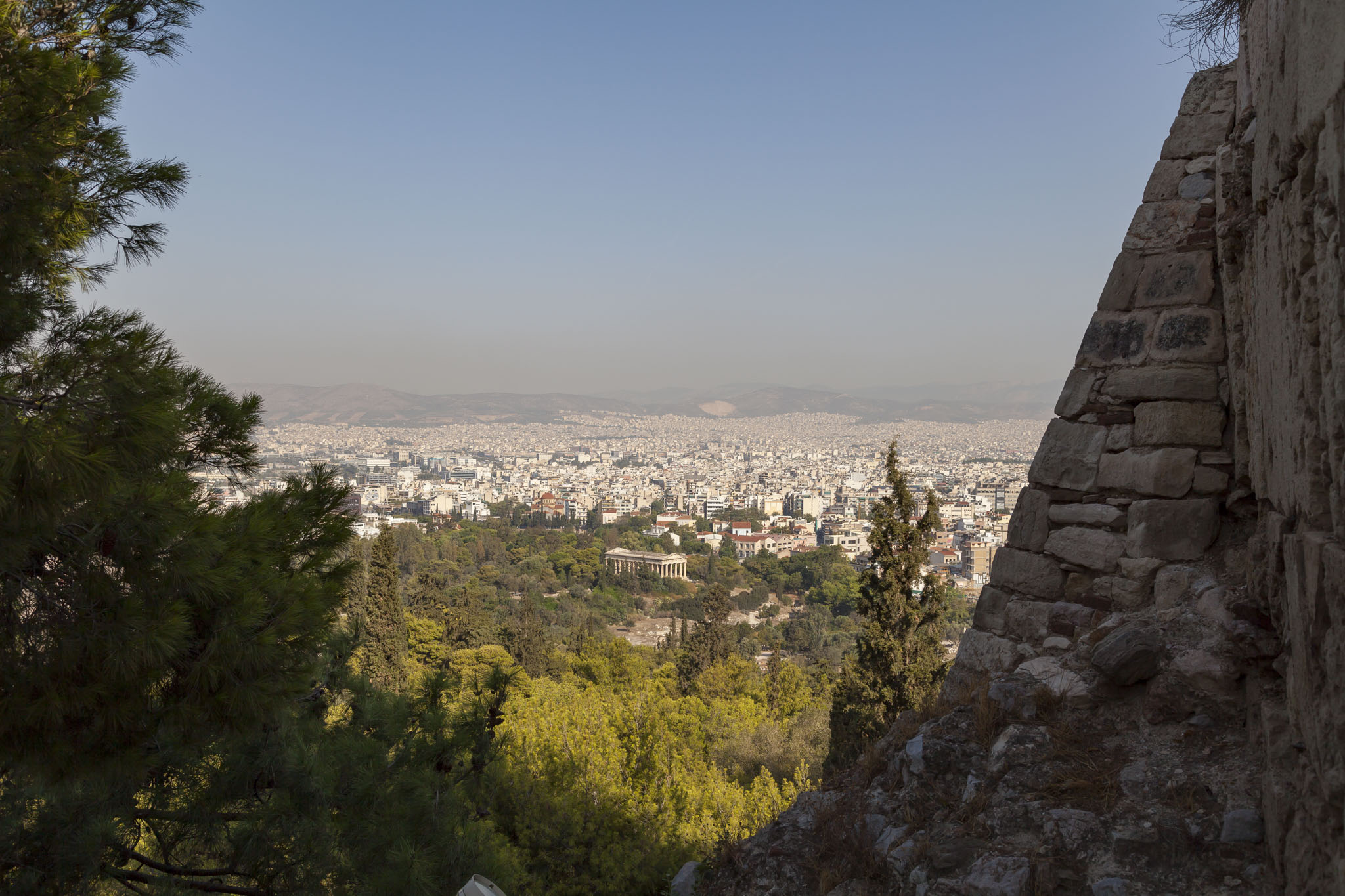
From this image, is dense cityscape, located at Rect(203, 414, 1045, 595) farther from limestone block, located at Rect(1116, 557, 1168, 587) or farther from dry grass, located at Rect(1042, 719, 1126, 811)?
limestone block, located at Rect(1116, 557, 1168, 587)

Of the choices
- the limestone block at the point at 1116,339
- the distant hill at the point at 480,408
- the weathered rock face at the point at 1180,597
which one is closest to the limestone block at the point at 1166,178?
the weathered rock face at the point at 1180,597

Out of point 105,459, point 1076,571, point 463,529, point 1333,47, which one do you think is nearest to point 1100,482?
point 1076,571

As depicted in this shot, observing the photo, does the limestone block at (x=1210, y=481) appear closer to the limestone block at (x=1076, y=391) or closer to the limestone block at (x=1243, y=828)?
the limestone block at (x=1076, y=391)

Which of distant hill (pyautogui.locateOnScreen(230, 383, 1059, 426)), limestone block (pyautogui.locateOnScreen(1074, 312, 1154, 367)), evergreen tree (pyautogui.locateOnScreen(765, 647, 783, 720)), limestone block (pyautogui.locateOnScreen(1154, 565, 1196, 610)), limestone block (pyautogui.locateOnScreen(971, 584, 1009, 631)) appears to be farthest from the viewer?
distant hill (pyautogui.locateOnScreen(230, 383, 1059, 426))

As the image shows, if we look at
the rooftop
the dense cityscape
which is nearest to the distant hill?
the dense cityscape

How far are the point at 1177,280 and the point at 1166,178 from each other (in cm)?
51

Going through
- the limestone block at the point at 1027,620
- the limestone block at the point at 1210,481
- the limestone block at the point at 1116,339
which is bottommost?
the limestone block at the point at 1027,620

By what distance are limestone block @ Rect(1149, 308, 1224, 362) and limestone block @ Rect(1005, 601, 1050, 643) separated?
1216mm

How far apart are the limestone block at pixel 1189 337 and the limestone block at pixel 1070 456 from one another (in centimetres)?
43

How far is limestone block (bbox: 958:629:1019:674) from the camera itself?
12.1 feet

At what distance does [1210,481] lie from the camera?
3.52 m

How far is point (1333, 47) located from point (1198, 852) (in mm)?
2006

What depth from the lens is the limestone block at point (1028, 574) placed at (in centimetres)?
379

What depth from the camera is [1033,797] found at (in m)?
2.67
